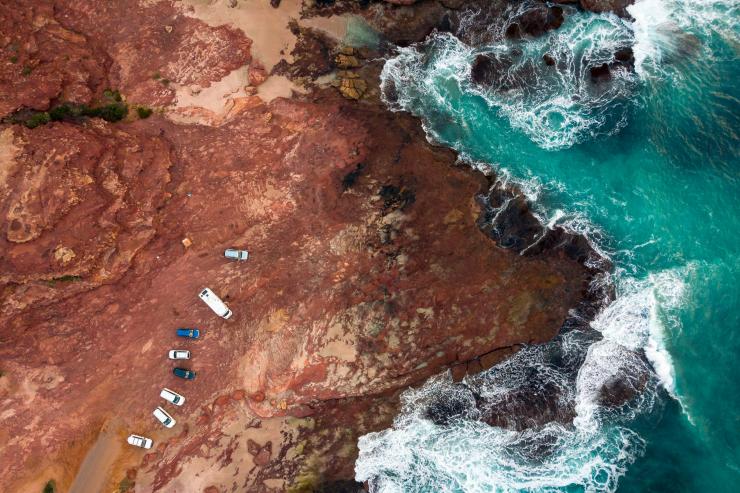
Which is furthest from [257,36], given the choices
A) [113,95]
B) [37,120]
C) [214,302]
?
[214,302]

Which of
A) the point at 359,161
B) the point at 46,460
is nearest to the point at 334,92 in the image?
the point at 359,161

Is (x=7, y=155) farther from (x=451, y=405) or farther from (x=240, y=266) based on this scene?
(x=451, y=405)

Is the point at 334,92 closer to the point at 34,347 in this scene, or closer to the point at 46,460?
the point at 34,347

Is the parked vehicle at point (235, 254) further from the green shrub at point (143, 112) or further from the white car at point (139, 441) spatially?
the white car at point (139, 441)

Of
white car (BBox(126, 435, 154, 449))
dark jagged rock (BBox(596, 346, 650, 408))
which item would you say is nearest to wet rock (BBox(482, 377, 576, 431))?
dark jagged rock (BBox(596, 346, 650, 408))

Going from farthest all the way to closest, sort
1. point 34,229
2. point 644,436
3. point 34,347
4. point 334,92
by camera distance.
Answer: point 334,92, point 644,436, point 34,347, point 34,229

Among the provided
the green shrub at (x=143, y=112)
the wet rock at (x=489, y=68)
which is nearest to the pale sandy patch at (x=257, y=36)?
the green shrub at (x=143, y=112)

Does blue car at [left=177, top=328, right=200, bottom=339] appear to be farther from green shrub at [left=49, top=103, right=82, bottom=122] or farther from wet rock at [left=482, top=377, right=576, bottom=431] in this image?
wet rock at [left=482, top=377, right=576, bottom=431]
